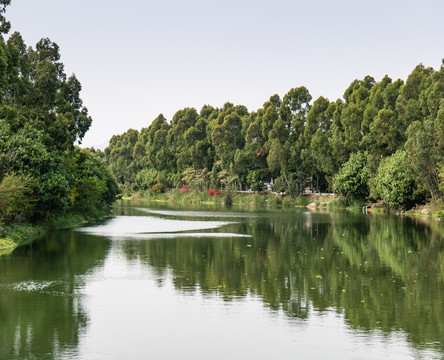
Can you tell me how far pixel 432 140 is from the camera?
5919cm

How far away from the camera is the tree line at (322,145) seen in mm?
64562

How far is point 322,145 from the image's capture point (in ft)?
286

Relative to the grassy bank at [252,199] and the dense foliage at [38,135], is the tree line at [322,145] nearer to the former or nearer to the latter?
the grassy bank at [252,199]

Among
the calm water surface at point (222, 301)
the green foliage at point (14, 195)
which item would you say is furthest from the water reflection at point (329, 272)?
the green foliage at point (14, 195)

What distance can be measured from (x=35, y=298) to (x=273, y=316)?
8.04m

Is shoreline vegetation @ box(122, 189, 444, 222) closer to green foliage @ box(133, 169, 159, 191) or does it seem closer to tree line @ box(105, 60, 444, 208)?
tree line @ box(105, 60, 444, 208)

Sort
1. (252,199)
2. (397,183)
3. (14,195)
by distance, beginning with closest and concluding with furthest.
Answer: (14,195) < (397,183) < (252,199)

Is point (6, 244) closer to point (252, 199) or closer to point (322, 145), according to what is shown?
point (322, 145)

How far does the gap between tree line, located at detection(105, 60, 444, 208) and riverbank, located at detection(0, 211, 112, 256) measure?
3820 centimetres

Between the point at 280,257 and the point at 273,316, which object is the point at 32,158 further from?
the point at 273,316

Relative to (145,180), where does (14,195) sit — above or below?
below

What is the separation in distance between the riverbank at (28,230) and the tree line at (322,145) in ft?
125

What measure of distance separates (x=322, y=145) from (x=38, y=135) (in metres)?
58.7

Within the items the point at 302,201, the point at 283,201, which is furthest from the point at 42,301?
the point at 283,201
